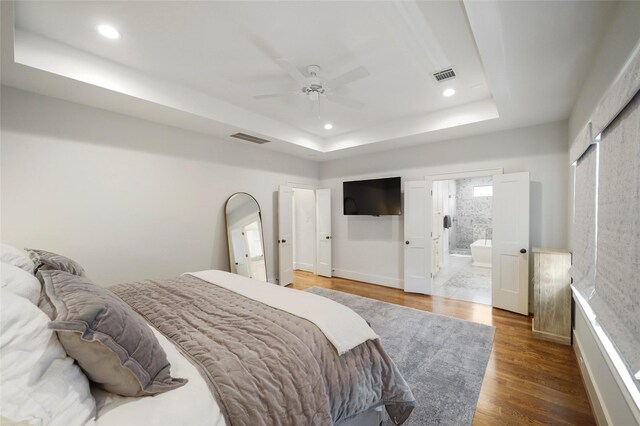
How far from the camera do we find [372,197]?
4.94 m

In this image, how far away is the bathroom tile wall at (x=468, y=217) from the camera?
8109 millimetres

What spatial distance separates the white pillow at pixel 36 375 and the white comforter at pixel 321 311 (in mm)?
1014

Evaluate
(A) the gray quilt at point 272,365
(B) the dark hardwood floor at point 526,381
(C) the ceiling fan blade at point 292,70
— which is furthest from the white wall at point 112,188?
(B) the dark hardwood floor at point 526,381

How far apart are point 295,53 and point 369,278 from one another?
4171 mm

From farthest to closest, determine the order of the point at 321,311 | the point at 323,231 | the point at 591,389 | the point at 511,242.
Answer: the point at 323,231 < the point at 511,242 < the point at 591,389 < the point at 321,311

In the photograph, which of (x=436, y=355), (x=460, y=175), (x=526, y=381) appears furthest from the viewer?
(x=460, y=175)

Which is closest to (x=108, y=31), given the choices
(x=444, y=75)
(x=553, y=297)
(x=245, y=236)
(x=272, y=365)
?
(x=272, y=365)

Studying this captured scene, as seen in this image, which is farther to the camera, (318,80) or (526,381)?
(318,80)

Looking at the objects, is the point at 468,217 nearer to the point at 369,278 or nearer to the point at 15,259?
the point at 369,278

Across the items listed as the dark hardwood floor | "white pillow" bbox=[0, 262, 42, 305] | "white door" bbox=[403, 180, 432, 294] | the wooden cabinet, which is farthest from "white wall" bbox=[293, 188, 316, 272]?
"white pillow" bbox=[0, 262, 42, 305]

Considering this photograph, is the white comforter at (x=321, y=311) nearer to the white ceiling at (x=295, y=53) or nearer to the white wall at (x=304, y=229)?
the white ceiling at (x=295, y=53)

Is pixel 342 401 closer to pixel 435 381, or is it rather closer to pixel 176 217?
pixel 435 381

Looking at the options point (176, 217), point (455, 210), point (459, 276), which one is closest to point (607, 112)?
point (176, 217)

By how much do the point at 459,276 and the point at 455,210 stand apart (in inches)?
146
